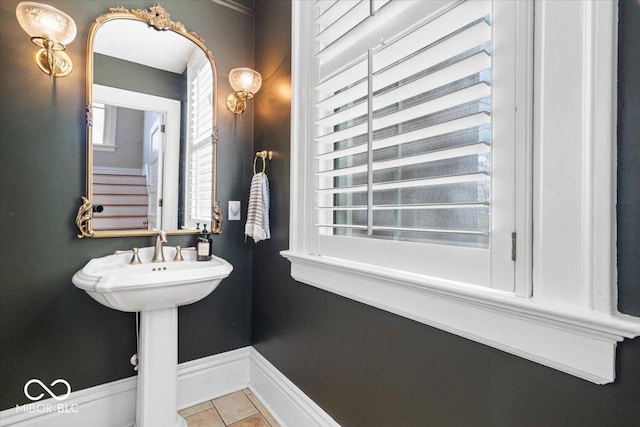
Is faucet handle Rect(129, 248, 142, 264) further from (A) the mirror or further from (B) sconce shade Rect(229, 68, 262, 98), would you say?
(B) sconce shade Rect(229, 68, 262, 98)

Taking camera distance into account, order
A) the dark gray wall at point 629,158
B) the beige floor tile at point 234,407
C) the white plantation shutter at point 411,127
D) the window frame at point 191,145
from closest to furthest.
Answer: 1. the dark gray wall at point 629,158
2. the white plantation shutter at point 411,127
3. the beige floor tile at point 234,407
4. the window frame at point 191,145

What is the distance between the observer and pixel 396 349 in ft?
3.63

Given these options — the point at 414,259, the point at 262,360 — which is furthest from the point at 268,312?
the point at 414,259

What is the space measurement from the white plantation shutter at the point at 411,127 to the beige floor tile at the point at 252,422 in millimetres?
1007

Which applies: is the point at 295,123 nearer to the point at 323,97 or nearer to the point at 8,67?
the point at 323,97

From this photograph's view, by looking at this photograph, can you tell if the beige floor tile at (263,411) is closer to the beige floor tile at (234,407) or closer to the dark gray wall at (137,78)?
the beige floor tile at (234,407)

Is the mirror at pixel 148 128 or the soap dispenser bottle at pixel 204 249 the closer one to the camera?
the mirror at pixel 148 128

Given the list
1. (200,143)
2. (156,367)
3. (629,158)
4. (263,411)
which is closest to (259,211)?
(200,143)

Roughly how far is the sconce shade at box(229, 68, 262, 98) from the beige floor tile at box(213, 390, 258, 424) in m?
1.76

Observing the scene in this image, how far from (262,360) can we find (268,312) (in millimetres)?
300

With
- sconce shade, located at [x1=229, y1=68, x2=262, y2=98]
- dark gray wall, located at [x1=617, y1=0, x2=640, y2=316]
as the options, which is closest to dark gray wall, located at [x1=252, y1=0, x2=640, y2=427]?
dark gray wall, located at [x1=617, y1=0, x2=640, y2=316]

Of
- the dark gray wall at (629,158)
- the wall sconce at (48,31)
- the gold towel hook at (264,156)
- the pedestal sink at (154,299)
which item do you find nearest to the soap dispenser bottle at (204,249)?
the pedestal sink at (154,299)

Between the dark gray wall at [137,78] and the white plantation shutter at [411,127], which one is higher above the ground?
the dark gray wall at [137,78]

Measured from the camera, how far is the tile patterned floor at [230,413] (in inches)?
65.7
